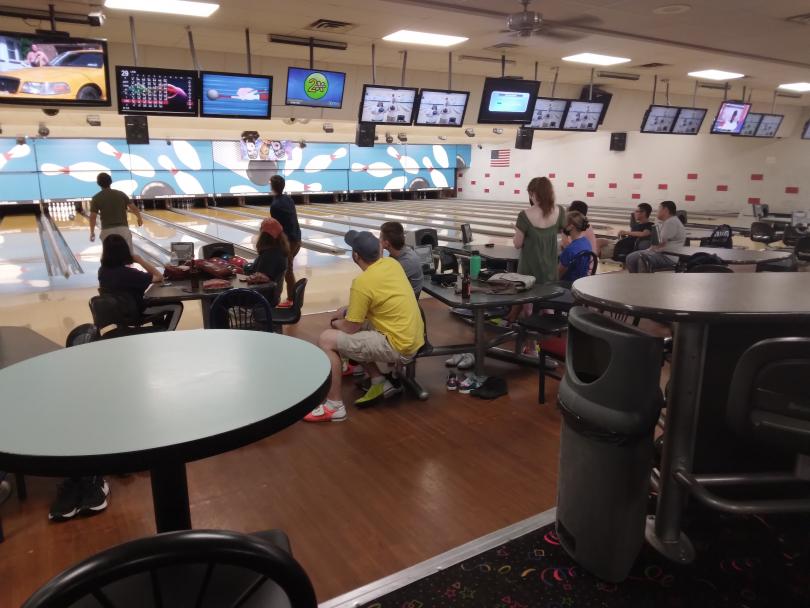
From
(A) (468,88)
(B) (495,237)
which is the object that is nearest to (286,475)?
(A) (468,88)

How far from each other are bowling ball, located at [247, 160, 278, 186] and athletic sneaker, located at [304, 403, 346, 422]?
585 inches

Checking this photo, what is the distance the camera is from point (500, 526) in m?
2.06

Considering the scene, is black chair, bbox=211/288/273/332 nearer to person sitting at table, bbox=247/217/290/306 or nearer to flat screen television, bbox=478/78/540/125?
person sitting at table, bbox=247/217/290/306

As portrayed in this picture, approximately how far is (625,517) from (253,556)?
1.29 meters

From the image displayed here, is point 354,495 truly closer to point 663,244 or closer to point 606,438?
point 606,438

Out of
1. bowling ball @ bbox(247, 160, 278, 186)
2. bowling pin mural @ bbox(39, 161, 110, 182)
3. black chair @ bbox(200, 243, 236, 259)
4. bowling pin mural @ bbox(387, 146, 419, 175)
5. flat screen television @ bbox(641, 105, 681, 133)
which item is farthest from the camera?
bowling pin mural @ bbox(387, 146, 419, 175)

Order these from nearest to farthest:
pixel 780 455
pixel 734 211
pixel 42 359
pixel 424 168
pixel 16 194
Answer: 1. pixel 42 359
2. pixel 780 455
3. pixel 734 211
4. pixel 16 194
5. pixel 424 168

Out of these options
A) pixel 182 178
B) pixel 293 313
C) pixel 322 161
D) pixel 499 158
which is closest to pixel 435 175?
pixel 499 158

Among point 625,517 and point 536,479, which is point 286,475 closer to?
point 536,479

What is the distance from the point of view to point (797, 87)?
8148 mm

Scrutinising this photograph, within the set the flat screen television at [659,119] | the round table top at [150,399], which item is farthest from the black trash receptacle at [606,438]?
the flat screen television at [659,119]

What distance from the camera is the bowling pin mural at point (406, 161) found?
1885cm

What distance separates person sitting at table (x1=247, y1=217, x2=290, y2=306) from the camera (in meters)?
3.76

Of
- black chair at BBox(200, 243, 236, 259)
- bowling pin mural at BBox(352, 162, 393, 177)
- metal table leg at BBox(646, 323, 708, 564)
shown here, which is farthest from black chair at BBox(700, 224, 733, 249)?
bowling pin mural at BBox(352, 162, 393, 177)
